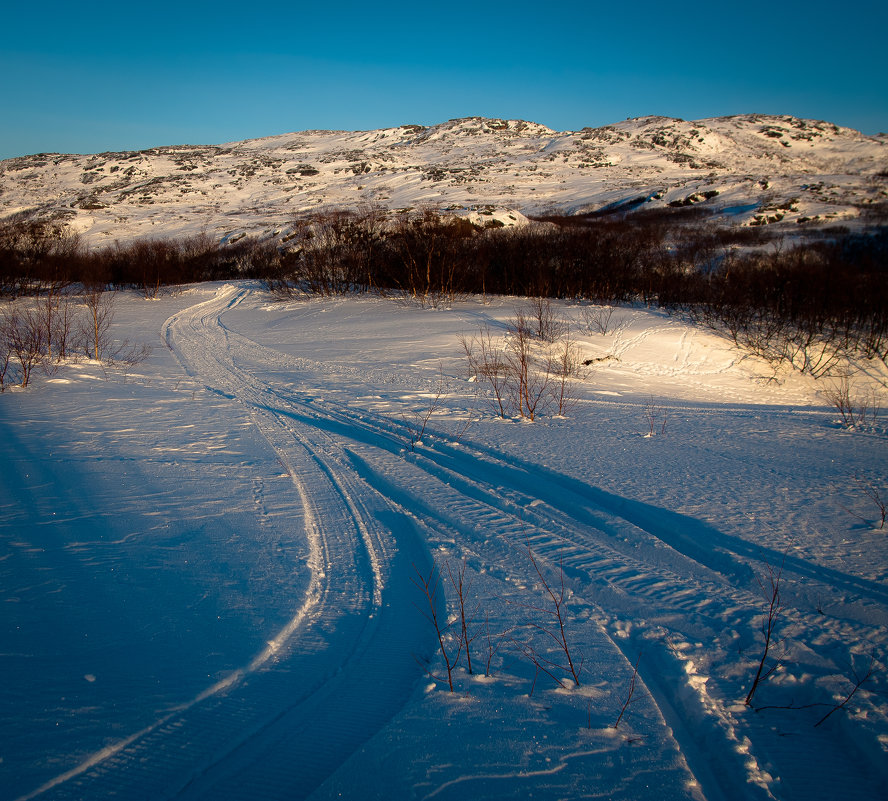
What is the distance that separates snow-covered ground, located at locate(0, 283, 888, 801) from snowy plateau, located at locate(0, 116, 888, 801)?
18 mm

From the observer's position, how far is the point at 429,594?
3.50 metres

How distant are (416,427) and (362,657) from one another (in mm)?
4512

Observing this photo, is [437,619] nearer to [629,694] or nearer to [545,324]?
[629,694]

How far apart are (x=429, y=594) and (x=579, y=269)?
20.2 meters

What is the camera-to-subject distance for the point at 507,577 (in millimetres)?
3652

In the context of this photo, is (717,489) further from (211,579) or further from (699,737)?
(211,579)

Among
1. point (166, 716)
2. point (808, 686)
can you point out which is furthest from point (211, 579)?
point (808, 686)

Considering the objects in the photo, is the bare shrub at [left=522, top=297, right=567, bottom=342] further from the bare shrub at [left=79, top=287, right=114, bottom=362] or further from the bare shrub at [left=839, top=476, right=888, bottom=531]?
the bare shrub at [left=79, top=287, right=114, bottom=362]

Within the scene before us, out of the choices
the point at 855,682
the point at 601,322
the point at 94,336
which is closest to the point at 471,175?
the point at 601,322

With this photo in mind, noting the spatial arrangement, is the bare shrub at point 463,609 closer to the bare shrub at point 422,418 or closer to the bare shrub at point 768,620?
the bare shrub at point 768,620

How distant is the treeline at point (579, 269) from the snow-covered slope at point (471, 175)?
5102 mm

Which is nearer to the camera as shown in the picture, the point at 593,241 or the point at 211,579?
the point at 211,579

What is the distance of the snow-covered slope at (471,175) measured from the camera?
41250 mm

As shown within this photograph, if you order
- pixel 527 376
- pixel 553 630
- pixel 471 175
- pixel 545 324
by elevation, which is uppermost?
pixel 471 175
